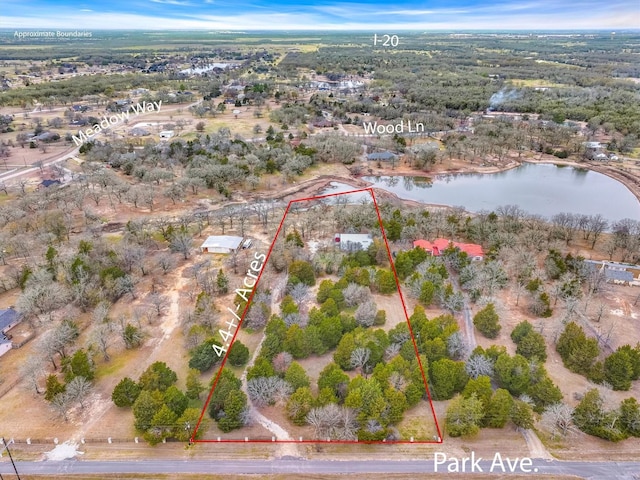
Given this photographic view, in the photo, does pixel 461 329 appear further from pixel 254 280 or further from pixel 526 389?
pixel 254 280

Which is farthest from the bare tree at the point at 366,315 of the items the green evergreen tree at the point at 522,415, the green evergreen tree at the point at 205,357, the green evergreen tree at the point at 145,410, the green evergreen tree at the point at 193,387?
the green evergreen tree at the point at 145,410

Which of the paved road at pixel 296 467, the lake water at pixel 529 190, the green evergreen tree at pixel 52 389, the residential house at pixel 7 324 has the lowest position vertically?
the lake water at pixel 529 190

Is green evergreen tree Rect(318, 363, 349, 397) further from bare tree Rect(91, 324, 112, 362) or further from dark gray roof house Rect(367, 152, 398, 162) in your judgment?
dark gray roof house Rect(367, 152, 398, 162)

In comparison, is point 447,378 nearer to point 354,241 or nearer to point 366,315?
point 366,315

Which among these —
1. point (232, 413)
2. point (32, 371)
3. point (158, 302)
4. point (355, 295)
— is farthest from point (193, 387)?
point (355, 295)

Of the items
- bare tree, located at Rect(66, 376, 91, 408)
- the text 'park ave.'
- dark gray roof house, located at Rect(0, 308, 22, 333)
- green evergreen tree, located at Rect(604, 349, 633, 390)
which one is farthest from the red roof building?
the text 'park ave.'

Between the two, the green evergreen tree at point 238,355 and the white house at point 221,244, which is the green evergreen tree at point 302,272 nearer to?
the white house at point 221,244

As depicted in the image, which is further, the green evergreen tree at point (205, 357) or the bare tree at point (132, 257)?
the bare tree at point (132, 257)
